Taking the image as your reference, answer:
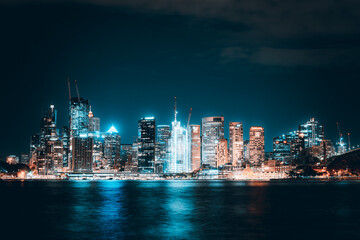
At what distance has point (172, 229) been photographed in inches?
2186

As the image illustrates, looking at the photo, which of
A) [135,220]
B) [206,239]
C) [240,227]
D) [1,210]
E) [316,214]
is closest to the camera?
[206,239]

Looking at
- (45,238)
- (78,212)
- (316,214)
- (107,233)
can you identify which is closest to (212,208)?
(316,214)

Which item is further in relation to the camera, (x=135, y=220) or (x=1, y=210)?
(x=1, y=210)

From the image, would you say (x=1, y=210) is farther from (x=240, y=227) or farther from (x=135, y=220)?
(x=240, y=227)

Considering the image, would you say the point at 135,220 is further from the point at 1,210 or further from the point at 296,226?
the point at 1,210

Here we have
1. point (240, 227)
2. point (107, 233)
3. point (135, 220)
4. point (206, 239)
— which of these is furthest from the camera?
point (135, 220)

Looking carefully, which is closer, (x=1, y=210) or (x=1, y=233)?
(x=1, y=233)

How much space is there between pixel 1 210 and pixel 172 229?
128 ft

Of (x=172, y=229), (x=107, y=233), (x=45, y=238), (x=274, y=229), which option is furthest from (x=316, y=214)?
(x=45, y=238)

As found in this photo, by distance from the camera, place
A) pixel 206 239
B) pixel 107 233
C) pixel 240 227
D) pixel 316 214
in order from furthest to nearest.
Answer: pixel 316 214, pixel 240 227, pixel 107 233, pixel 206 239

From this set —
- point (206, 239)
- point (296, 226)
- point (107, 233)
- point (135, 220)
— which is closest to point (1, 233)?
point (107, 233)

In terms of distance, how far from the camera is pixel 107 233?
52406mm

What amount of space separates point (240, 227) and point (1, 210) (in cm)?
4487

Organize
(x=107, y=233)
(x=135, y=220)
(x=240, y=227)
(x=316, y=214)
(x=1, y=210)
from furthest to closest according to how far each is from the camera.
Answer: (x=1, y=210) < (x=316, y=214) < (x=135, y=220) < (x=240, y=227) < (x=107, y=233)
